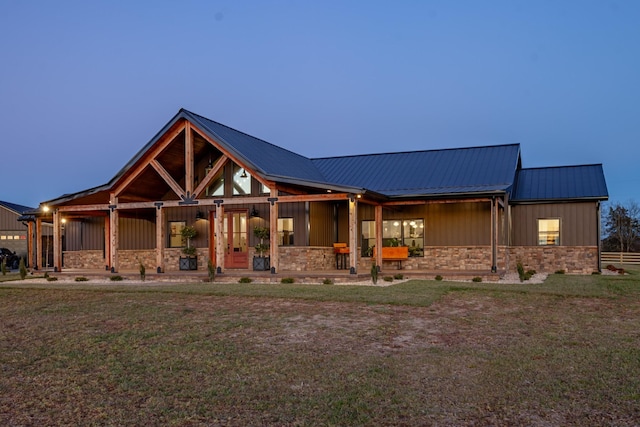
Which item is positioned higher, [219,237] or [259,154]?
[259,154]

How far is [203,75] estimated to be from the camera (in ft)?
460

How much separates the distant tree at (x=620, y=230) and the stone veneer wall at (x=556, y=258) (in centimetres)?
2358

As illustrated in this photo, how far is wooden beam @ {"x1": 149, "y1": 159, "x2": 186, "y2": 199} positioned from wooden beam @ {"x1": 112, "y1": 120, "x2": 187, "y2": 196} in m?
0.26

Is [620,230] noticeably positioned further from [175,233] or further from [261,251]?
[175,233]

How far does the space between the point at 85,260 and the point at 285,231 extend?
34.7 ft

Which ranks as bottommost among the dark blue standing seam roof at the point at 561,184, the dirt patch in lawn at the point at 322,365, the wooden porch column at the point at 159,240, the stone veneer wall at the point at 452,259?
the dirt patch in lawn at the point at 322,365

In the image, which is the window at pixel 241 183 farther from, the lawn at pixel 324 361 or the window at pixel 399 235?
the lawn at pixel 324 361

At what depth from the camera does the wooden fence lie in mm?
31297

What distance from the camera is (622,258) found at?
1246 inches

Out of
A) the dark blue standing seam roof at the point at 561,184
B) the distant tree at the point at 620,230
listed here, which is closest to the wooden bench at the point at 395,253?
the dark blue standing seam roof at the point at 561,184

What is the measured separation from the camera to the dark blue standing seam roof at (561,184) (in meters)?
20.7

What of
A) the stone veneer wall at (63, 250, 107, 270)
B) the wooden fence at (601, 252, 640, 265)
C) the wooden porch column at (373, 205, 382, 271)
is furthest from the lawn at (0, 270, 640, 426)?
the wooden fence at (601, 252, 640, 265)

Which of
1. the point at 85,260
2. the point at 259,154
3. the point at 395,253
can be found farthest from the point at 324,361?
the point at 85,260

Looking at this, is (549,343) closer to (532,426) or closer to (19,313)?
(532,426)
